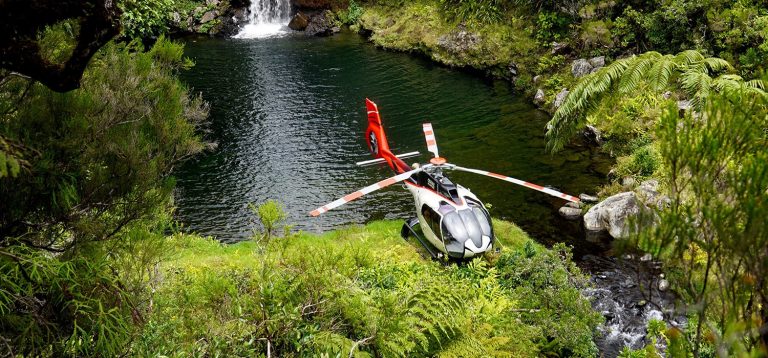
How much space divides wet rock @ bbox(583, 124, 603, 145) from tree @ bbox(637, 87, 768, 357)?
1745 centimetres

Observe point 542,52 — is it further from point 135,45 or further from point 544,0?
point 135,45

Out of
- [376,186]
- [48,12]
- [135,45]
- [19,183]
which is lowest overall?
[376,186]

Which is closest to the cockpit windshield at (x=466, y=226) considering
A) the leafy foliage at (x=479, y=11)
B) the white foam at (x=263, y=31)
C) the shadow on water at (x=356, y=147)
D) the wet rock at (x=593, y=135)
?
the shadow on water at (x=356, y=147)

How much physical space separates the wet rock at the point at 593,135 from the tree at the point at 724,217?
17.4m

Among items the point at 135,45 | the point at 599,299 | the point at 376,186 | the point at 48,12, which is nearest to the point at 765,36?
the point at 599,299

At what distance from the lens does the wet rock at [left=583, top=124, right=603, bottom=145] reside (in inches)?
811

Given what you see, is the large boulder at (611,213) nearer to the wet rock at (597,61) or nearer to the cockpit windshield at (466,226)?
the cockpit windshield at (466,226)

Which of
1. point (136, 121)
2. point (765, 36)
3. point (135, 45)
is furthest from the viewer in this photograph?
point (765, 36)

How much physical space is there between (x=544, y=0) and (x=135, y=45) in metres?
26.6

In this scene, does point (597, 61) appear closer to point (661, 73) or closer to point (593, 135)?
point (593, 135)

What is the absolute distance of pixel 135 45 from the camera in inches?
248

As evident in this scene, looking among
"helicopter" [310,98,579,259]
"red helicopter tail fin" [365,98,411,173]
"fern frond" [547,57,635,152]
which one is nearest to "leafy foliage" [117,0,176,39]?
"red helicopter tail fin" [365,98,411,173]

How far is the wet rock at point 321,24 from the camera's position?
127 feet

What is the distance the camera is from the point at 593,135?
2097 cm
